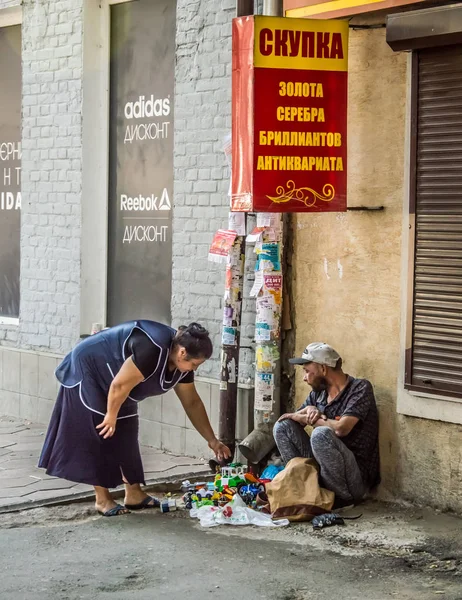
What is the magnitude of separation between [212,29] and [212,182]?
1148 millimetres

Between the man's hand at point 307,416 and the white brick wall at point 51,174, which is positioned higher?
the white brick wall at point 51,174

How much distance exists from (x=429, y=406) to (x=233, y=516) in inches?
55.1

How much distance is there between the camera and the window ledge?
7.14 metres

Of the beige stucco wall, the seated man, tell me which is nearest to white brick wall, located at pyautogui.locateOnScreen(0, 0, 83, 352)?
the beige stucco wall

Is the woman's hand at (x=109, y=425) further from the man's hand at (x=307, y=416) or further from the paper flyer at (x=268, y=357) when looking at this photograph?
the paper flyer at (x=268, y=357)

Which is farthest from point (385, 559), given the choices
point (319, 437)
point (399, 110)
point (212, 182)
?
point (212, 182)

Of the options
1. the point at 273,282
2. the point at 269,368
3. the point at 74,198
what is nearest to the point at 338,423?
the point at 269,368

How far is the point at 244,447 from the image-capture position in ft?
26.1

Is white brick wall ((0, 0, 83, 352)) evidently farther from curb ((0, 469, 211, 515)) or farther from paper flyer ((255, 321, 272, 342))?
paper flyer ((255, 321, 272, 342))

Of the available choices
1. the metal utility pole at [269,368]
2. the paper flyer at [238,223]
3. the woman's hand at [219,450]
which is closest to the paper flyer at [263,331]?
the metal utility pole at [269,368]

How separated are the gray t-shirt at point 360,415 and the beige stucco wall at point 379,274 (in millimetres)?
149

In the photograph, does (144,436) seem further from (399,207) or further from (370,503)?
(399,207)

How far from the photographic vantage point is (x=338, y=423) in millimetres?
7301

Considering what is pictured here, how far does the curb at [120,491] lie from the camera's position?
25.0 feet
